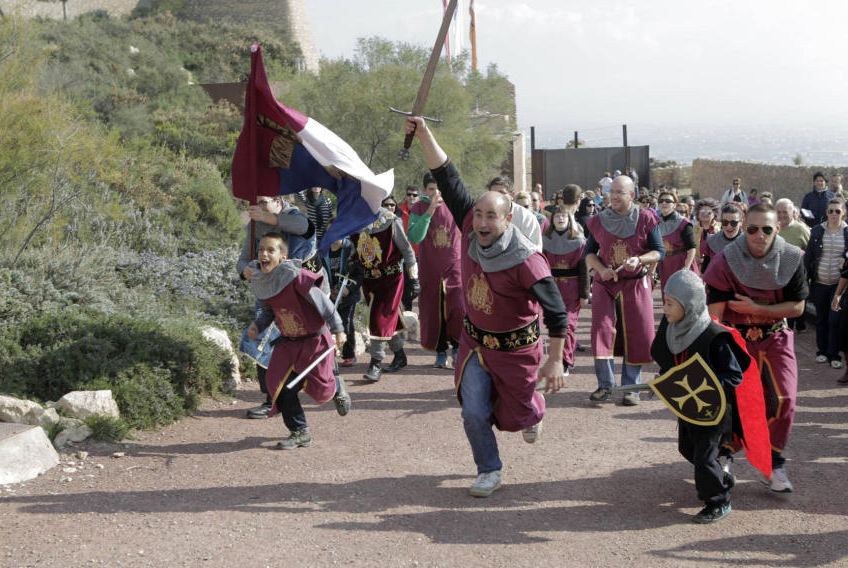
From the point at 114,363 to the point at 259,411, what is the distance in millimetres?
1215

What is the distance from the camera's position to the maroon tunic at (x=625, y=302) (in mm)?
8117

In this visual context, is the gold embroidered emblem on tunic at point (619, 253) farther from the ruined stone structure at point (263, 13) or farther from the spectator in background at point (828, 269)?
the ruined stone structure at point (263, 13)

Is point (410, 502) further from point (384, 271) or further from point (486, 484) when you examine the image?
point (384, 271)

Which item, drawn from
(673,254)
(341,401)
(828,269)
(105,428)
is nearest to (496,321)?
(341,401)

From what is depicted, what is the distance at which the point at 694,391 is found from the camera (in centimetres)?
523

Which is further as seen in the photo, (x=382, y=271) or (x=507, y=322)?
(x=382, y=271)

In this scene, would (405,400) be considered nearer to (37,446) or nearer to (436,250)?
(436,250)

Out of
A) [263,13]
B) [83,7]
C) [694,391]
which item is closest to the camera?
[694,391]

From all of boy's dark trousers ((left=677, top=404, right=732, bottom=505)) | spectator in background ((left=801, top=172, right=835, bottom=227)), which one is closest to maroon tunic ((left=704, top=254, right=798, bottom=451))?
boy's dark trousers ((left=677, top=404, right=732, bottom=505))

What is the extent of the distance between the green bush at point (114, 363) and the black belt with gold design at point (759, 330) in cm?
435

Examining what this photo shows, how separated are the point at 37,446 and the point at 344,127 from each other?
17637 mm

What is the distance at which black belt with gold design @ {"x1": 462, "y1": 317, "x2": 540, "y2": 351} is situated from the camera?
5613mm

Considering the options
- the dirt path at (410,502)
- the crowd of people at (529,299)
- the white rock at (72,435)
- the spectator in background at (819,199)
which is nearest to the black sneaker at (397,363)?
the crowd of people at (529,299)

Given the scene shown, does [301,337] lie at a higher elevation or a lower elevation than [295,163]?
lower
